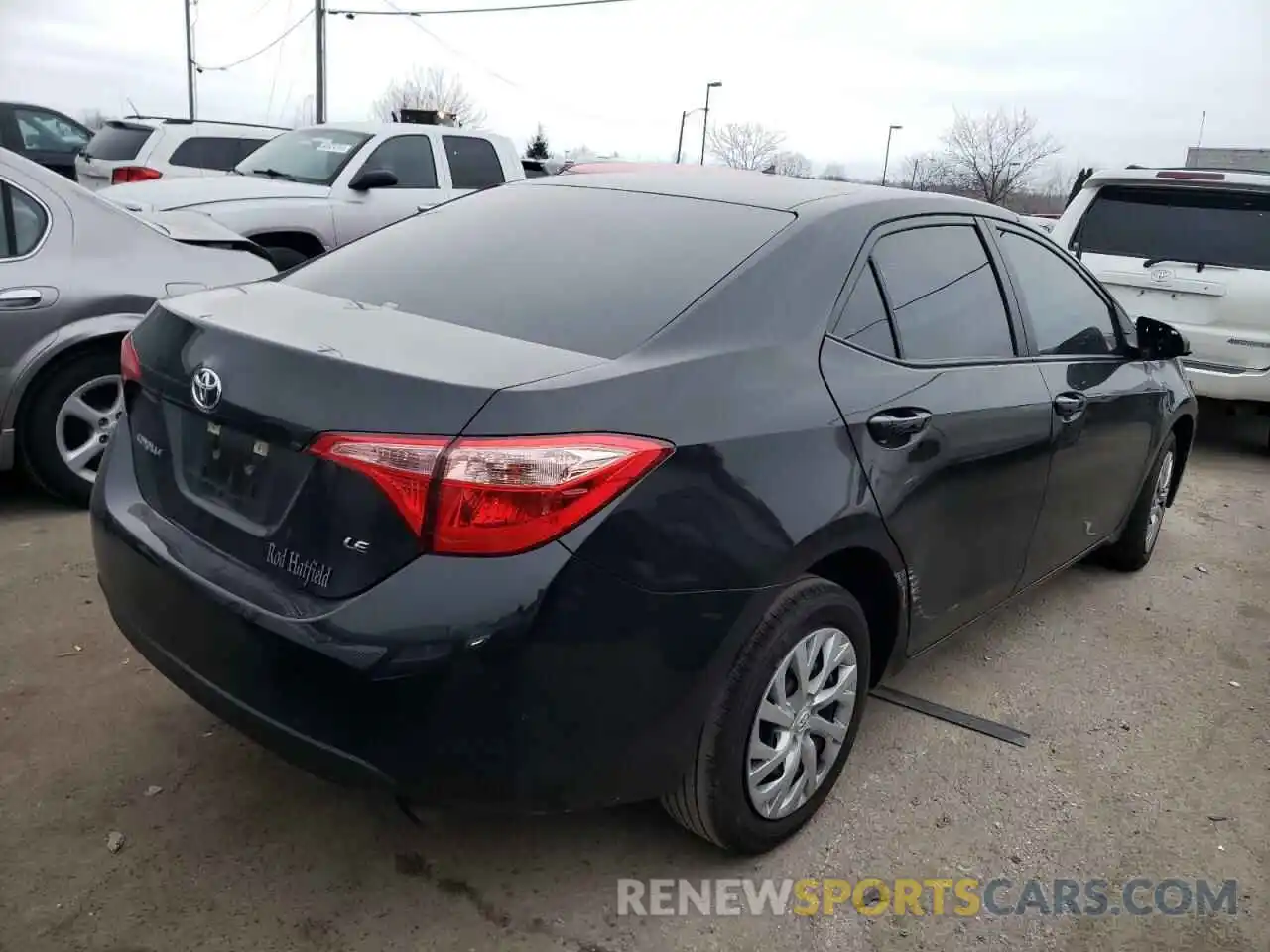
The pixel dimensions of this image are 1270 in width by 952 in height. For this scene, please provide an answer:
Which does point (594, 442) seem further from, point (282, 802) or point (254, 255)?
point (254, 255)

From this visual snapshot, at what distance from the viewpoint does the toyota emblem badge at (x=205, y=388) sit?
2.36 m

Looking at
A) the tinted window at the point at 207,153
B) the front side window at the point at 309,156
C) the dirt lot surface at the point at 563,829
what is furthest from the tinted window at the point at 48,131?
the dirt lot surface at the point at 563,829

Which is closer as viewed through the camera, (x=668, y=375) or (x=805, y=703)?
(x=668, y=375)

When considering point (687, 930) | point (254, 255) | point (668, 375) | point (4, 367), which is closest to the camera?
point (668, 375)

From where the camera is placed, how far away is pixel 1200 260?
7355mm

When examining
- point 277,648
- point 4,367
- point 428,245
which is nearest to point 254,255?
point 4,367

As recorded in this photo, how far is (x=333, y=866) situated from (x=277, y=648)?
725 millimetres

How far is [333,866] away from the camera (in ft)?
8.52

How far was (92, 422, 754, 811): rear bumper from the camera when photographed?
2055 millimetres

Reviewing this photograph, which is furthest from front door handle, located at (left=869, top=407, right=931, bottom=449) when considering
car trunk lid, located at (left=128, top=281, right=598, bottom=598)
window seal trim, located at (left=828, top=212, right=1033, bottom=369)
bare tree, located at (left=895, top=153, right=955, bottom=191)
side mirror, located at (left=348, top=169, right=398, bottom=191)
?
bare tree, located at (left=895, top=153, right=955, bottom=191)

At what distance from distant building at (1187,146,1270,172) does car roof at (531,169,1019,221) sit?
13.1 m

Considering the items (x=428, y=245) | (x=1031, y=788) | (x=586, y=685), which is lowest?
(x=1031, y=788)

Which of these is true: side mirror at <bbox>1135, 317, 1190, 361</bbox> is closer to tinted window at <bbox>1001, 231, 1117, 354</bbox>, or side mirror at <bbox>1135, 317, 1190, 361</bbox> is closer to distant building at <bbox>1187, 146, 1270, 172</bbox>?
tinted window at <bbox>1001, 231, 1117, 354</bbox>

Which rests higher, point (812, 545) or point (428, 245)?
point (428, 245)
